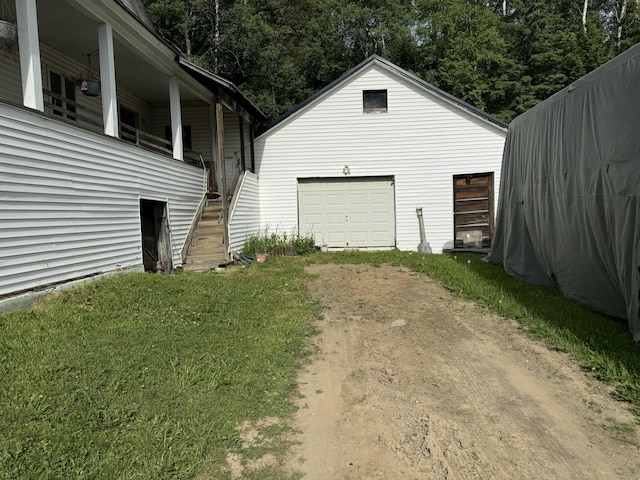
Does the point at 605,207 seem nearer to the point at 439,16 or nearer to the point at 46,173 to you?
the point at 46,173

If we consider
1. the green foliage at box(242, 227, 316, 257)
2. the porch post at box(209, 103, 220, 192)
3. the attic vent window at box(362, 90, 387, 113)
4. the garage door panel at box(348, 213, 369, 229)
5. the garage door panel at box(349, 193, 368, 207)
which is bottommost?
the green foliage at box(242, 227, 316, 257)

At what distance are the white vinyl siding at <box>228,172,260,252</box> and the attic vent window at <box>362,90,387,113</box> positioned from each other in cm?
428

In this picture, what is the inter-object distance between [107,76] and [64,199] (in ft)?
9.00

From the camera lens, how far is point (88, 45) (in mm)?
9359

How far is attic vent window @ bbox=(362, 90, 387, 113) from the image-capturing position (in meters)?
14.4

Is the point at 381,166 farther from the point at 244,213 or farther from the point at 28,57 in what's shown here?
the point at 28,57

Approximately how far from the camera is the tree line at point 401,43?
25.5 meters

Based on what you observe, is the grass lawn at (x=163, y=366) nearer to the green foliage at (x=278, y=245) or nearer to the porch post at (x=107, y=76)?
the porch post at (x=107, y=76)

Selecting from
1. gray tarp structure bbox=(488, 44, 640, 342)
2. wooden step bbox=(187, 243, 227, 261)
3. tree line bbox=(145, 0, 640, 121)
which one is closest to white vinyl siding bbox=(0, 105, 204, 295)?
wooden step bbox=(187, 243, 227, 261)

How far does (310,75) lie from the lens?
1163 inches

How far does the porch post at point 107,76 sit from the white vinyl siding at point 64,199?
0.36 m

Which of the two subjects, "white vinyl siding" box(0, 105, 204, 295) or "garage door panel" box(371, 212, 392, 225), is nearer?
"white vinyl siding" box(0, 105, 204, 295)

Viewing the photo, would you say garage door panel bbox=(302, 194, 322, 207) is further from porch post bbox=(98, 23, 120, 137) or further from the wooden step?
porch post bbox=(98, 23, 120, 137)

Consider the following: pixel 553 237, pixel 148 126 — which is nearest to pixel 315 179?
pixel 148 126
